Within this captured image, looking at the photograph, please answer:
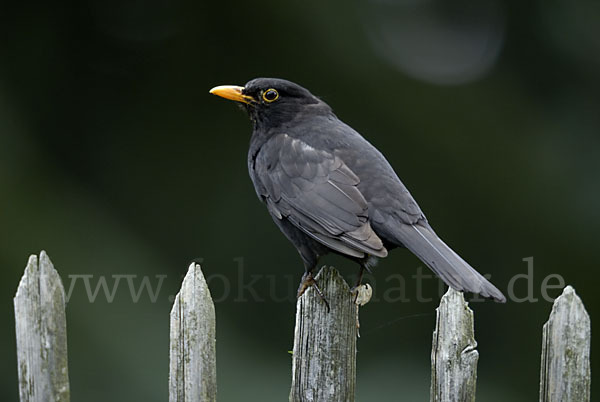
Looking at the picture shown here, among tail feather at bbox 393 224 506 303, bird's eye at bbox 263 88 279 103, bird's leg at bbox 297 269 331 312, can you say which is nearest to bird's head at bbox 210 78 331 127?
bird's eye at bbox 263 88 279 103

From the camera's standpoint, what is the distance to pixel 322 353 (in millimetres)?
2734

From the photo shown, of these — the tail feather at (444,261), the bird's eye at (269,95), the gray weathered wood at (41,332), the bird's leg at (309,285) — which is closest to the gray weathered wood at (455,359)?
the tail feather at (444,261)

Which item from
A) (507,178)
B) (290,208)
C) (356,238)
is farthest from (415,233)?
(507,178)

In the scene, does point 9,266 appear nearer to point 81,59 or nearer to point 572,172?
point 81,59

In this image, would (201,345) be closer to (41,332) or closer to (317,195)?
(41,332)

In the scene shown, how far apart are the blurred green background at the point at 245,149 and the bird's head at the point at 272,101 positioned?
1497mm

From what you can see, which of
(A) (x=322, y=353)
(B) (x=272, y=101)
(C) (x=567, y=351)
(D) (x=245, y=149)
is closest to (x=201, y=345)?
(A) (x=322, y=353)

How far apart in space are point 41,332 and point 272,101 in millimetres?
1905

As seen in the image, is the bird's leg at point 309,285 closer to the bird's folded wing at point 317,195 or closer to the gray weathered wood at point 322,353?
the gray weathered wood at point 322,353

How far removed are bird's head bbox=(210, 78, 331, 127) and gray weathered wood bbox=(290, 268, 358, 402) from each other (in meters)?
1.42

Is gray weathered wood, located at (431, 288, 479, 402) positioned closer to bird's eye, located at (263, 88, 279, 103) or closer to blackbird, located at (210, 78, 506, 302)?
blackbird, located at (210, 78, 506, 302)

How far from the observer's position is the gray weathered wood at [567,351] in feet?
8.23

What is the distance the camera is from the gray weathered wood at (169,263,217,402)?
2504mm

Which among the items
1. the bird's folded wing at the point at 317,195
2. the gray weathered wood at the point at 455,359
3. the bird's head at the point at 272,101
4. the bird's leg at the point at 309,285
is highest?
the bird's head at the point at 272,101
